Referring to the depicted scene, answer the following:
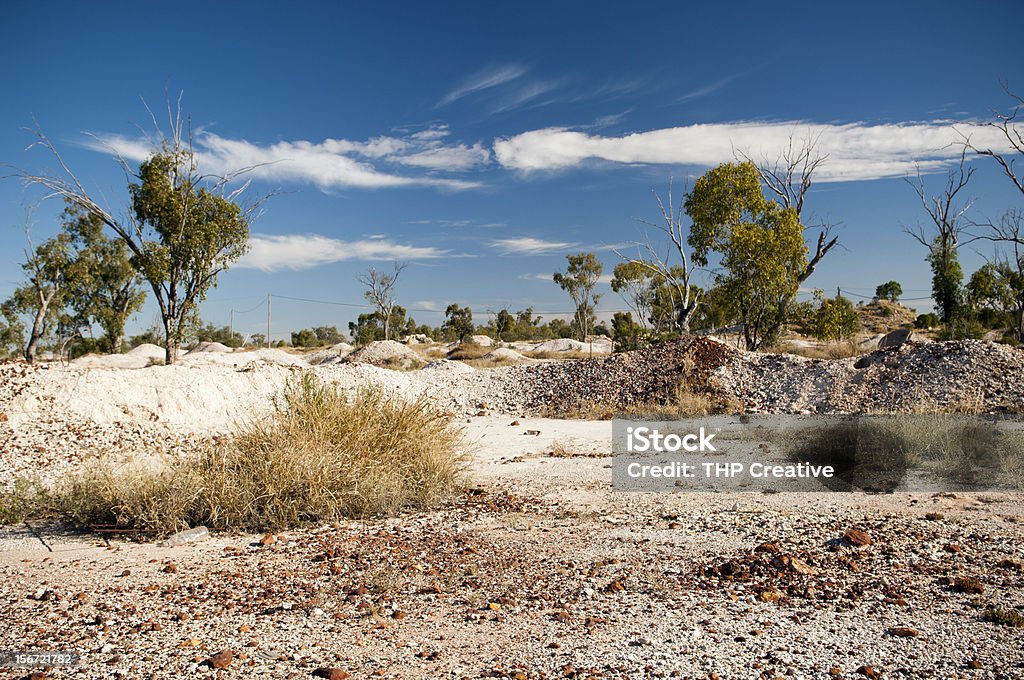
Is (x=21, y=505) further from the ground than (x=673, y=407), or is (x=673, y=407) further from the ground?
(x=673, y=407)

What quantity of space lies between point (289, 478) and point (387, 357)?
23824mm

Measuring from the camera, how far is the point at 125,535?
5.19 metres

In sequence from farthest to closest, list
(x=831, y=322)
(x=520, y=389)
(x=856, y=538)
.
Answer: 1. (x=831, y=322)
2. (x=520, y=389)
3. (x=856, y=538)

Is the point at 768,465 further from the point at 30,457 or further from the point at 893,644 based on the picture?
the point at 30,457

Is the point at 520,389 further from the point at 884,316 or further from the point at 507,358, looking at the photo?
the point at 884,316

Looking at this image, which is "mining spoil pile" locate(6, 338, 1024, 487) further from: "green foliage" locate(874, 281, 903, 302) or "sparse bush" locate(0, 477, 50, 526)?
"green foliage" locate(874, 281, 903, 302)

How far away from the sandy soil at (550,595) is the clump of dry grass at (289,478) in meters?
0.24

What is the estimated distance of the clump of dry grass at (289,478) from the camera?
17.2ft

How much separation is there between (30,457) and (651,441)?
340 inches

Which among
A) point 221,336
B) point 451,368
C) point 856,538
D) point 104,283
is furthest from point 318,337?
point 856,538

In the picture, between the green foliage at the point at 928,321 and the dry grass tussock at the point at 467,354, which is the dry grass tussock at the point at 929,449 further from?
the green foliage at the point at 928,321

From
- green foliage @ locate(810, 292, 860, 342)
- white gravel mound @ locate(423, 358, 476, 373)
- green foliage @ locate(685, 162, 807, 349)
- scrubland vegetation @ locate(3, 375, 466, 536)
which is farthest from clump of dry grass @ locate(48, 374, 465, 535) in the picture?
green foliage @ locate(810, 292, 860, 342)

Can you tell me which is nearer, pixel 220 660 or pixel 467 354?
pixel 220 660

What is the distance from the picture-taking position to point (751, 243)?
20.7 meters
